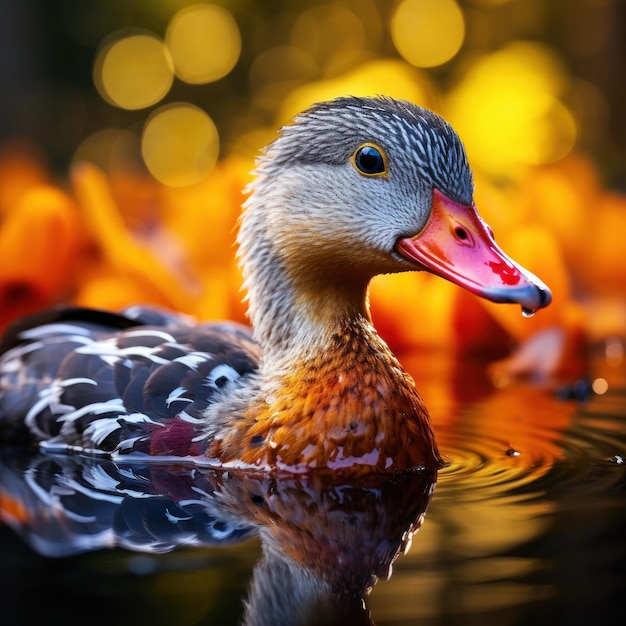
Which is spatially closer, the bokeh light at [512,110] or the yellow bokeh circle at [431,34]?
the bokeh light at [512,110]

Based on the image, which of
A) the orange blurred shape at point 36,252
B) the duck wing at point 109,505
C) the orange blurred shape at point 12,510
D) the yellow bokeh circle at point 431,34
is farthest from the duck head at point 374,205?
the yellow bokeh circle at point 431,34

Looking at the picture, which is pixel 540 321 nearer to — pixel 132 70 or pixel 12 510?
pixel 12 510

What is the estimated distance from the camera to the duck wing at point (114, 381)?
384 centimetres

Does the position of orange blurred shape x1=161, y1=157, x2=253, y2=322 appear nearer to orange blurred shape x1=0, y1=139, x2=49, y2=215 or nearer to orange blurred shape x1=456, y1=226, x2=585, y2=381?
orange blurred shape x1=0, y1=139, x2=49, y2=215

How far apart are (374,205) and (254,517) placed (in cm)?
105

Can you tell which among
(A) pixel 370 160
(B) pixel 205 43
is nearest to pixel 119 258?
(A) pixel 370 160

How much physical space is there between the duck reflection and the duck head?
65 cm

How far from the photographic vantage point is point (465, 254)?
3.49 meters

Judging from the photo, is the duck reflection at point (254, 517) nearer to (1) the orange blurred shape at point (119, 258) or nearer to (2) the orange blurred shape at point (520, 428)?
(2) the orange blurred shape at point (520, 428)

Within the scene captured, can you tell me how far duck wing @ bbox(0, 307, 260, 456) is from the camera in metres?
3.84

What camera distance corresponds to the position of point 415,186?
3590 mm

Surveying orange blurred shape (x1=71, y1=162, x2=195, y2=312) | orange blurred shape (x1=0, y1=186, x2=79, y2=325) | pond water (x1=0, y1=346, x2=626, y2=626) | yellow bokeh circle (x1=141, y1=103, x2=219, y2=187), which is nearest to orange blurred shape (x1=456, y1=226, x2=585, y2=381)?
pond water (x1=0, y1=346, x2=626, y2=626)

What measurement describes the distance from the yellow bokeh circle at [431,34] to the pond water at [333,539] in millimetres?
4658

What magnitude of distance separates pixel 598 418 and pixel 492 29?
15.4 ft
